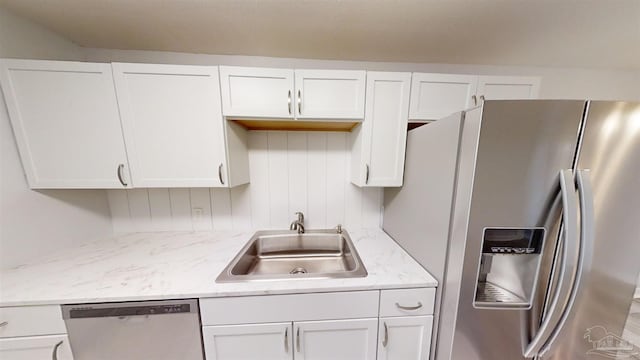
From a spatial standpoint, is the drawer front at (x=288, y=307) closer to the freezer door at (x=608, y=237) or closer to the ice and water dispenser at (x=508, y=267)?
the ice and water dispenser at (x=508, y=267)

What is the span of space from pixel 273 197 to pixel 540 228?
1.47 m

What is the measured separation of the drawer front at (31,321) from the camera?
33.0 inches

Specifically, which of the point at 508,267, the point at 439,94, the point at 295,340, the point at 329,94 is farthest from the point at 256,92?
the point at 508,267

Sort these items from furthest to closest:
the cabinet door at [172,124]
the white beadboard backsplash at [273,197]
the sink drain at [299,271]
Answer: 1. the white beadboard backsplash at [273,197]
2. the sink drain at [299,271]
3. the cabinet door at [172,124]

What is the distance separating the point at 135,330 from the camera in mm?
900

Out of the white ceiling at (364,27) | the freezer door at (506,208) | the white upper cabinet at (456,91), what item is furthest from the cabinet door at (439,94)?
the freezer door at (506,208)

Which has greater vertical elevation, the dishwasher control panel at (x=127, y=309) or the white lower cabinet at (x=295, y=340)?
the dishwasher control panel at (x=127, y=309)

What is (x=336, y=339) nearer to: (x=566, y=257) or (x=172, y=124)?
(x=566, y=257)

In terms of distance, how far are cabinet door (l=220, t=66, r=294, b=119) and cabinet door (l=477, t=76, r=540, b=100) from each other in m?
1.19

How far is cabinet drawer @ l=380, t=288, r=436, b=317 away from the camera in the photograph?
960mm

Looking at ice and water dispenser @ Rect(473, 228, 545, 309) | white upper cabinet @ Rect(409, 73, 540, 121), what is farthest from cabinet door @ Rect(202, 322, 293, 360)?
white upper cabinet @ Rect(409, 73, 540, 121)

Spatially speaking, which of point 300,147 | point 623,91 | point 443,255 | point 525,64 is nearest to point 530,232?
point 443,255

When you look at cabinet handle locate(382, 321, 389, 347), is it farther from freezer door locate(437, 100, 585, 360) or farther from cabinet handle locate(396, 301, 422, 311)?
freezer door locate(437, 100, 585, 360)

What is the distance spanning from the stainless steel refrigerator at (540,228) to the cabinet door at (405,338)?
15 centimetres
